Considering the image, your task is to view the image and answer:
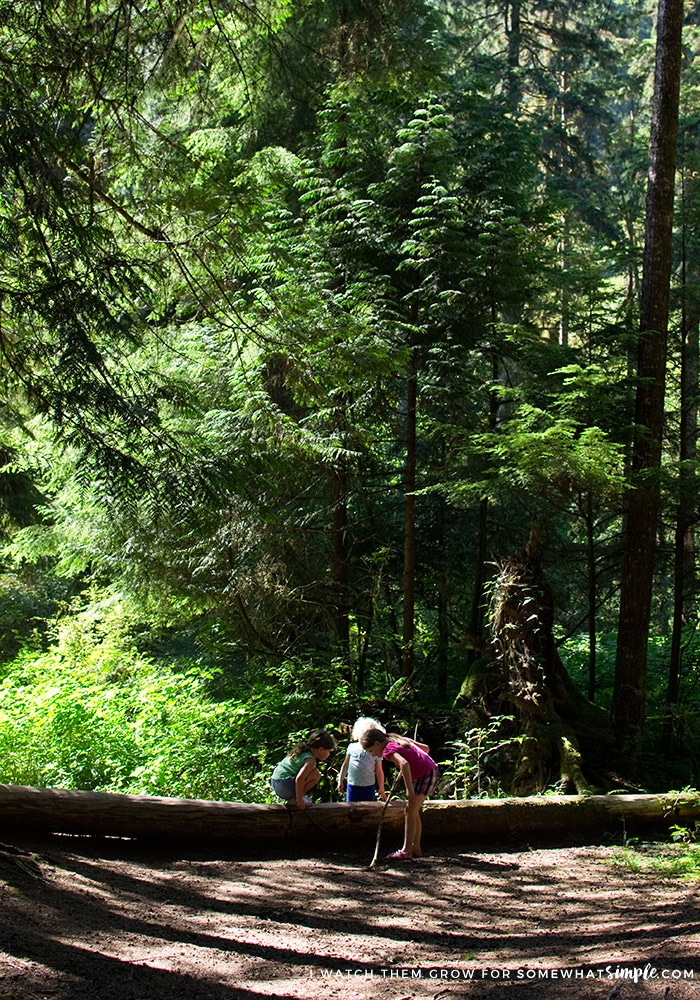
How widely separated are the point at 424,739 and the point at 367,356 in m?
4.60

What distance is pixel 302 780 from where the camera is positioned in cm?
714

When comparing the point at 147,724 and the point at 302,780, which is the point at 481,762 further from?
the point at 147,724

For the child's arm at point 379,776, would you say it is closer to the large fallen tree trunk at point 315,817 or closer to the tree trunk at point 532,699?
the large fallen tree trunk at point 315,817

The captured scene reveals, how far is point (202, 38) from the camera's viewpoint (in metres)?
6.54

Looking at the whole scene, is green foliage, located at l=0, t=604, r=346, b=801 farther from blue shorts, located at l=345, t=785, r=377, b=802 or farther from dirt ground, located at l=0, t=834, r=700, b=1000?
dirt ground, located at l=0, t=834, r=700, b=1000

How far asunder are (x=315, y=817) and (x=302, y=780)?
37cm

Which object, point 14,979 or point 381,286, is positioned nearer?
point 14,979

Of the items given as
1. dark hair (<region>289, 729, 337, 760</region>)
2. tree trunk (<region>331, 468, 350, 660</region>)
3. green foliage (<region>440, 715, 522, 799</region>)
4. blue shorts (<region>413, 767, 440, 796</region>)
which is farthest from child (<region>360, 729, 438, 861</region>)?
tree trunk (<region>331, 468, 350, 660</region>)

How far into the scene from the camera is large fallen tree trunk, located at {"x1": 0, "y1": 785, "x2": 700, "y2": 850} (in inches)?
260

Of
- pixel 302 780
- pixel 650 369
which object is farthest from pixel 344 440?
pixel 302 780

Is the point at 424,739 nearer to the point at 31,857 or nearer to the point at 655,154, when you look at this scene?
the point at 31,857

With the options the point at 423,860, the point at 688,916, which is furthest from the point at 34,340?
the point at 688,916

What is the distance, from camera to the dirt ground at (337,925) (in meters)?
4.16

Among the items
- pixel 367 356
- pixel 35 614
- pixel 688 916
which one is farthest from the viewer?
pixel 35 614
